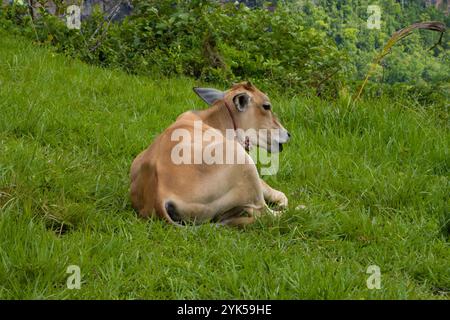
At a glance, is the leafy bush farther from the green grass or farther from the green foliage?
the green grass

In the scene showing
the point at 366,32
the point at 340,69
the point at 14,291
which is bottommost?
the point at 366,32

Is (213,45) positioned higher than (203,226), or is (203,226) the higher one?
(203,226)

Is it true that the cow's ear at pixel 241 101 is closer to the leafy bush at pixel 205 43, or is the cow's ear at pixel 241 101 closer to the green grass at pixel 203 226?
the green grass at pixel 203 226

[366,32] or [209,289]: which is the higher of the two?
[209,289]

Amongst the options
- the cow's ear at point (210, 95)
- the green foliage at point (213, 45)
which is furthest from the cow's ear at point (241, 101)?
the green foliage at point (213, 45)

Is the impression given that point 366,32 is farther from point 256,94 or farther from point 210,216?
point 210,216

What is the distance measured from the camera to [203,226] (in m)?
5.48

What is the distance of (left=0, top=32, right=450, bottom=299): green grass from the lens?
4.48 meters

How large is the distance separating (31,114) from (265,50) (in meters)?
5.36

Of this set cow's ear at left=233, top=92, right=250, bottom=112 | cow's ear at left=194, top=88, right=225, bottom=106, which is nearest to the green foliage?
cow's ear at left=194, top=88, right=225, bottom=106

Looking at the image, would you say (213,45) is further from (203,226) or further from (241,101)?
(203,226)

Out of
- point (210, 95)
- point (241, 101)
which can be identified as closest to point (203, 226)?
point (241, 101)

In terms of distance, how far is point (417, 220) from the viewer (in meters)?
6.13

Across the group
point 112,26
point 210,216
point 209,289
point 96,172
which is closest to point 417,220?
point 210,216
